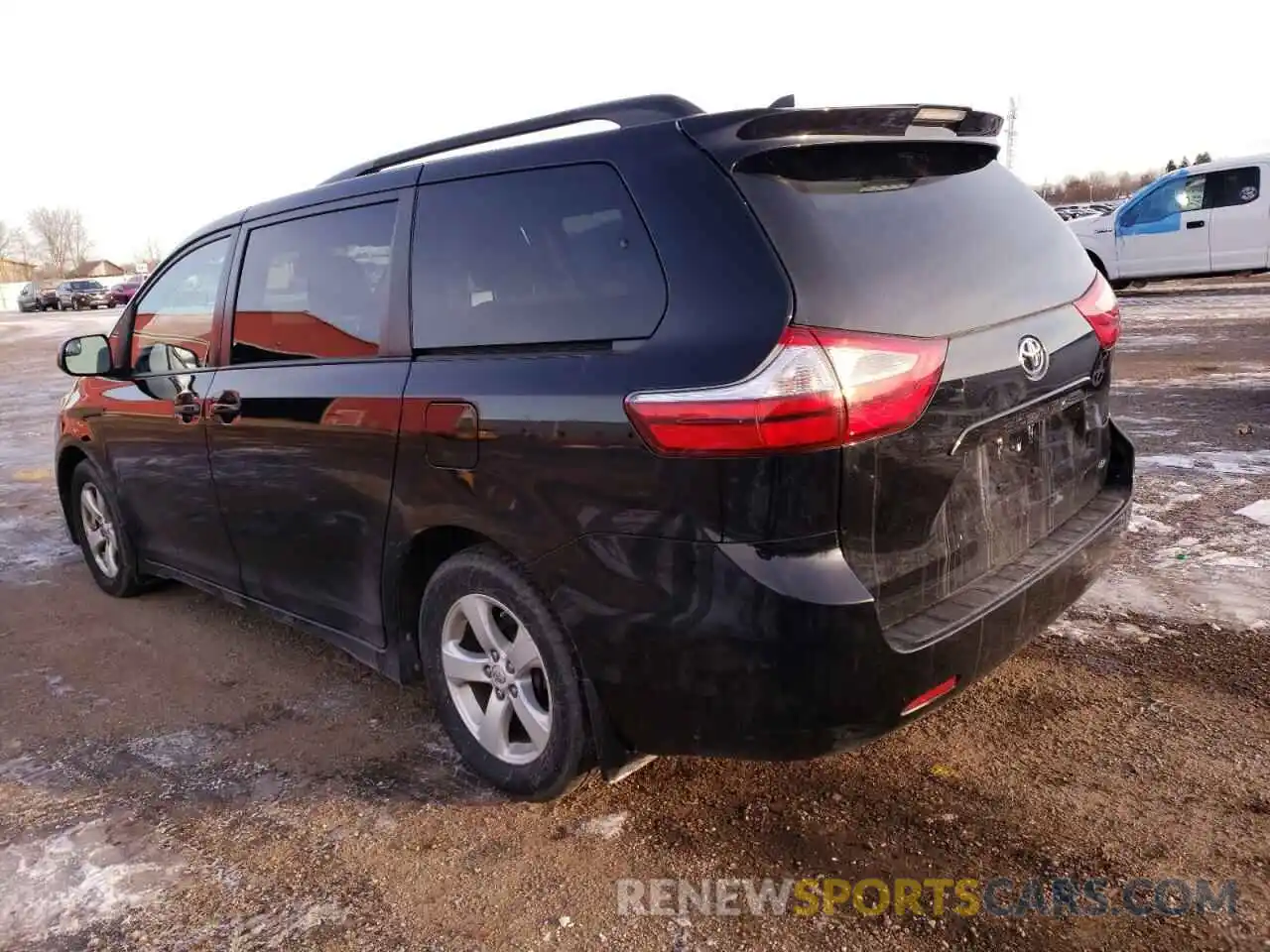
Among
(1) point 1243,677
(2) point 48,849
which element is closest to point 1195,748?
(1) point 1243,677

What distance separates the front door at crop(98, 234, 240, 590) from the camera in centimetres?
387

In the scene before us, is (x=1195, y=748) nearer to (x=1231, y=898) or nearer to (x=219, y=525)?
(x=1231, y=898)

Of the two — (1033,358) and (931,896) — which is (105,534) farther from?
(1033,358)

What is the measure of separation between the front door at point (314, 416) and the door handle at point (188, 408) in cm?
11

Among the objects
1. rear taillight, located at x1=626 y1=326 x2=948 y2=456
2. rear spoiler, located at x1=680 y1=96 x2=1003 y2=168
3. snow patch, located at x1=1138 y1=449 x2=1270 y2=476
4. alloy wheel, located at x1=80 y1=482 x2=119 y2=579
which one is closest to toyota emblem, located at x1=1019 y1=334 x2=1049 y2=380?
rear taillight, located at x1=626 y1=326 x2=948 y2=456

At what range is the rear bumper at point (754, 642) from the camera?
214 centimetres

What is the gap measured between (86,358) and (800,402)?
150 inches

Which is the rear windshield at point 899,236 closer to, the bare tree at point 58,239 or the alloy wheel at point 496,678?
the alloy wheel at point 496,678

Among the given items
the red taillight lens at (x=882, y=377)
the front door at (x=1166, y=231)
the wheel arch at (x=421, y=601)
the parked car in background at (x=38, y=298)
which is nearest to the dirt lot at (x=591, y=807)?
the wheel arch at (x=421, y=601)

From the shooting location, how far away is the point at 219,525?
386cm

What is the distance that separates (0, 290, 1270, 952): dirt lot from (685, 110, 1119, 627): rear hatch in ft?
2.26

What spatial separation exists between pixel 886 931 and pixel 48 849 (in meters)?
2.28

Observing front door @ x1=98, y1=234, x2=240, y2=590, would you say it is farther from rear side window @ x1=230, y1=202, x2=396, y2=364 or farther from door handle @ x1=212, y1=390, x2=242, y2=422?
rear side window @ x1=230, y1=202, x2=396, y2=364

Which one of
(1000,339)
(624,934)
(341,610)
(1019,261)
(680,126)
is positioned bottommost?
(624,934)
